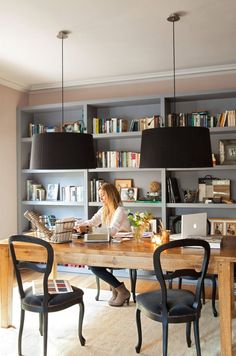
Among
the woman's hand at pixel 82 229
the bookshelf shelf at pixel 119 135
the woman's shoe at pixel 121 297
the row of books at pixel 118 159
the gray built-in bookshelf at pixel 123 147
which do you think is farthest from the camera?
the row of books at pixel 118 159

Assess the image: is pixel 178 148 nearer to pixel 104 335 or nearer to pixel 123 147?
pixel 104 335

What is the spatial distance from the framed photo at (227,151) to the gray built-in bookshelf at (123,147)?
0.11 metres

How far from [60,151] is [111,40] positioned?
1.50 metres

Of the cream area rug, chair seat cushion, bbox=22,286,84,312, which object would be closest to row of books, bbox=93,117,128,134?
the cream area rug

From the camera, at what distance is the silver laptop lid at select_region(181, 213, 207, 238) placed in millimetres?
3102

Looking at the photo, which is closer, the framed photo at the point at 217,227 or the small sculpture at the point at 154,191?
the framed photo at the point at 217,227

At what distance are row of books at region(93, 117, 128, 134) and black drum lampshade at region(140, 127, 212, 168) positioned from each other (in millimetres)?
2384

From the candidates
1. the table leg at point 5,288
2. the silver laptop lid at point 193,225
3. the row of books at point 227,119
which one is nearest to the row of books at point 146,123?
the row of books at point 227,119

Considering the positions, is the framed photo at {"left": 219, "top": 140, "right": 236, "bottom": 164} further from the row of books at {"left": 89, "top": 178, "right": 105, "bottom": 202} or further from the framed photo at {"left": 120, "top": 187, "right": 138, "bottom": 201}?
the row of books at {"left": 89, "top": 178, "right": 105, "bottom": 202}

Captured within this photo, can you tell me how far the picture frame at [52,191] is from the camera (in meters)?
5.53

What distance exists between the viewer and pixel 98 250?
2994 millimetres

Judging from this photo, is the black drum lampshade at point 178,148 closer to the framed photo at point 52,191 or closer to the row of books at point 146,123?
the row of books at point 146,123

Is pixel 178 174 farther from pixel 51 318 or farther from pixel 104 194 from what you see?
pixel 51 318

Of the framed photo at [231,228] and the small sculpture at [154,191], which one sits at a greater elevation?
the small sculpture at [154,191]
